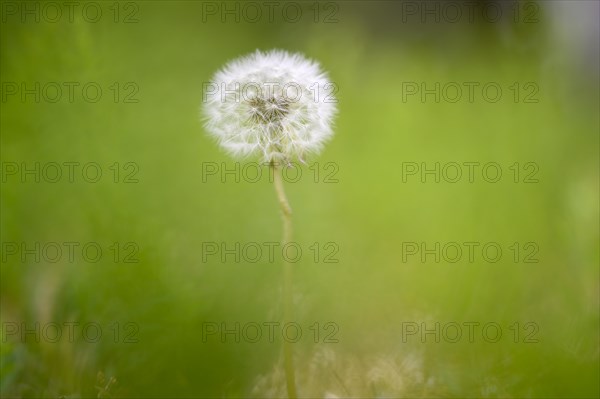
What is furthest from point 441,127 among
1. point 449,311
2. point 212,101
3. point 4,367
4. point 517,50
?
point 4,367

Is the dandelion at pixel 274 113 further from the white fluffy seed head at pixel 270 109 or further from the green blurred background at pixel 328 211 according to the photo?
the green blurred background at pixel 328 211

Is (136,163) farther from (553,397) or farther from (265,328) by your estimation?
(553,397)

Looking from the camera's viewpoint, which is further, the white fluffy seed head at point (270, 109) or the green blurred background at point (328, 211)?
the green blurred background at point (328, 211)

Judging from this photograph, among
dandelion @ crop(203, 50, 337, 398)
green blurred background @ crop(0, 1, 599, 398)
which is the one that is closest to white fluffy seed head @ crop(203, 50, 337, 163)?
dandelion @ crop(203, 50, 337, 398)

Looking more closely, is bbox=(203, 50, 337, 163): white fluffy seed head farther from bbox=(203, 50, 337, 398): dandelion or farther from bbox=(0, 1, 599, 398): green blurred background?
bbox=(0, 1, 599, 398): green blurred background

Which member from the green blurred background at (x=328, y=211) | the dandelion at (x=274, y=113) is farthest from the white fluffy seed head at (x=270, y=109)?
the green blurred background at (x=328, y=211)

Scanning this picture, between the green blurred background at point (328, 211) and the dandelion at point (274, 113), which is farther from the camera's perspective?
the green blurred background at point (328, 211)
